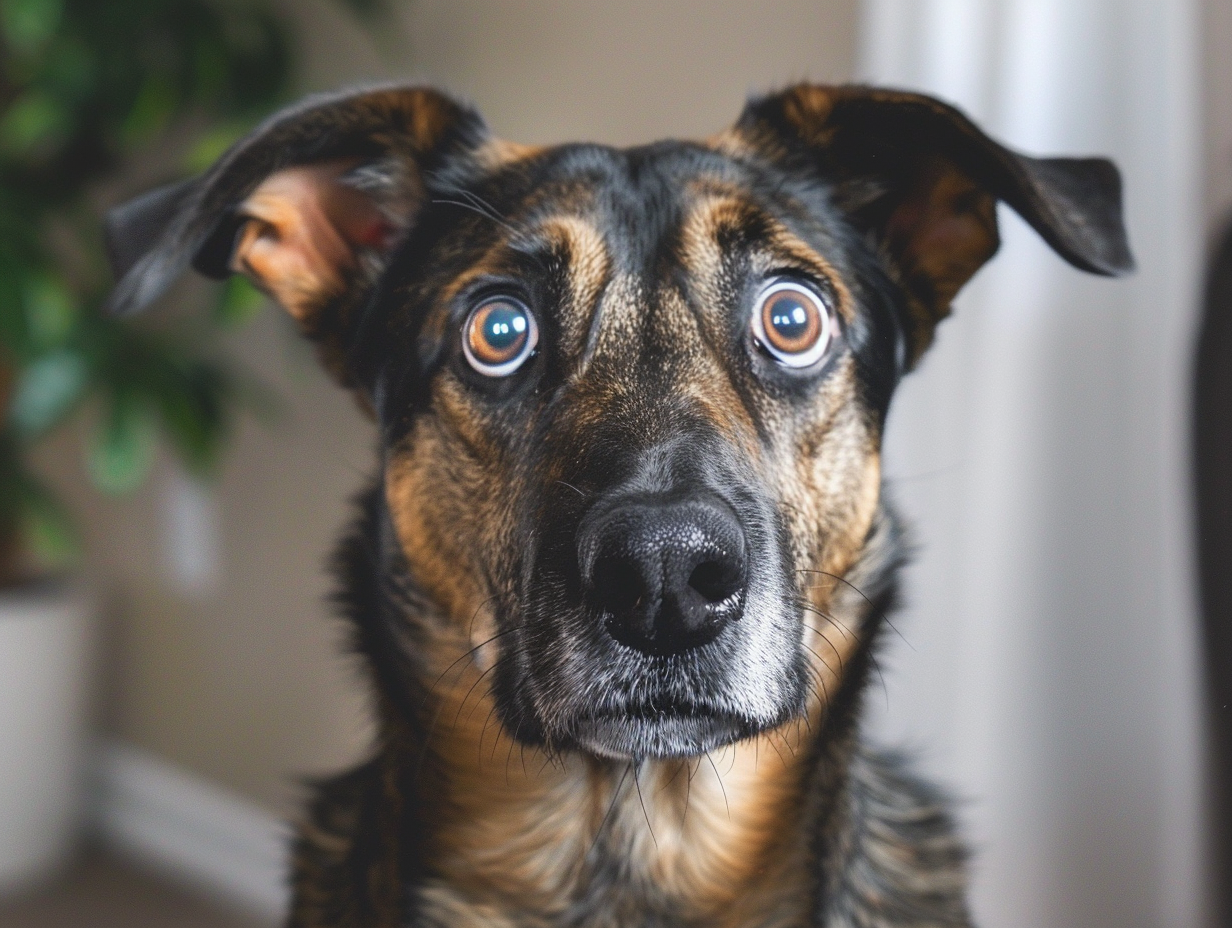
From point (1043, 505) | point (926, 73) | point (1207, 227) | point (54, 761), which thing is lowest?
point (54, 761)

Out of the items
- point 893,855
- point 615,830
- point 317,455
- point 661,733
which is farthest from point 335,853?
point 317,455

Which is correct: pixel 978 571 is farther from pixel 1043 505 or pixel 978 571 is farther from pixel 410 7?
A: pixel 410 7

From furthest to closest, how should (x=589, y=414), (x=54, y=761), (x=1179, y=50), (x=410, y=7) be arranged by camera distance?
(x=54, y=761)
(x=410, y=7)
(x=1179, y=50)
(x=589, y=414)

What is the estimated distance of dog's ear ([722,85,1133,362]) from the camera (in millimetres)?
1203

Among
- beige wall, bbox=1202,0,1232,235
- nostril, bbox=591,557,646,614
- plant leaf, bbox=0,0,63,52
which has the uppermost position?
beige wall, bbox=1202,0,1232,235

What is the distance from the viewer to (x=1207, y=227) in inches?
62.7

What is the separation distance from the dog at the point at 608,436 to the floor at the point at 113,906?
5.72 feet

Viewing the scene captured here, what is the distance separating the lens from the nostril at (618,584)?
1027mm

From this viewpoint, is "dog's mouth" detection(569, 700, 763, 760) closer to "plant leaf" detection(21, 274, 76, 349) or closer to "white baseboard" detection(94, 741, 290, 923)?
"plant leaf" detection(21, 274, 76, 349)

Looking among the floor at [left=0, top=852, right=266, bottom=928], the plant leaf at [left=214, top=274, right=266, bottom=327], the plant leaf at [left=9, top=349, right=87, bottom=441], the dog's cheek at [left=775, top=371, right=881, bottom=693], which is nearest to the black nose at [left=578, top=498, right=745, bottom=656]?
the dog's cheek at [left=775, top=371, right=881, bottom=693]

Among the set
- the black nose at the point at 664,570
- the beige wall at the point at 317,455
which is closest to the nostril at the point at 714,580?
the black nose at the point at 664,570

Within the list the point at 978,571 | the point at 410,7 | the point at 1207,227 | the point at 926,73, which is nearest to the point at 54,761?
the point at 410,7

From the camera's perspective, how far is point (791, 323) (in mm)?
1283

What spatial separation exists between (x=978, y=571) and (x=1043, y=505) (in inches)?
5.1
